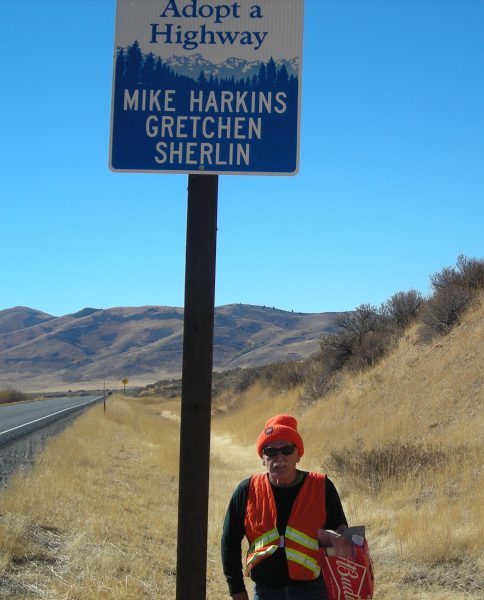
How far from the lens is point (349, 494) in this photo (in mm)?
11039

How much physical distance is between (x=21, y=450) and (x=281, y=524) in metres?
16.3

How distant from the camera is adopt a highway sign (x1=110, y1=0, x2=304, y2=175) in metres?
3.38

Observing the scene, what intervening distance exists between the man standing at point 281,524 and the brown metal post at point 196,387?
175 mm

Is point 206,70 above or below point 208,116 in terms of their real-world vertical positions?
above

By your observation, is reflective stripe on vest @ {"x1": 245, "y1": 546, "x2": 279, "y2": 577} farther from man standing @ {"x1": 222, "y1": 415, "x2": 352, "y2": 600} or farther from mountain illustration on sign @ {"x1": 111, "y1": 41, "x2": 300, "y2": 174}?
mountain illustration on sign @ {"x1": 111, "y1": 41, "x2": 300, "y2": 174}

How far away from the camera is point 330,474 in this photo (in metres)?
12.9

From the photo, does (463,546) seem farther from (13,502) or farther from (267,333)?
(267,333)

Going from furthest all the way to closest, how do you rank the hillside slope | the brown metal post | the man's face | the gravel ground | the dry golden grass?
the gravel ground, the hillside slope, the dry golden grass, the brown metal post, the man's face

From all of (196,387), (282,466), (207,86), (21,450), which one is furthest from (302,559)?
(21,450)

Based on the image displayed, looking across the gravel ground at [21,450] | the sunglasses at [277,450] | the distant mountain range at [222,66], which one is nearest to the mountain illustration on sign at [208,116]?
the distant mountain range at [222,66]

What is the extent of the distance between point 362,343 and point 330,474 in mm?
12322

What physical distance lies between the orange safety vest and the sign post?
0.29 meters

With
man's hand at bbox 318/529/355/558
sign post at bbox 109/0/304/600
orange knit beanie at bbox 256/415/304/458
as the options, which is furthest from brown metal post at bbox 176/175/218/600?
man's hand at bbox 318/529/355/558

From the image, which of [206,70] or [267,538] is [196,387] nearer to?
[267,538]
